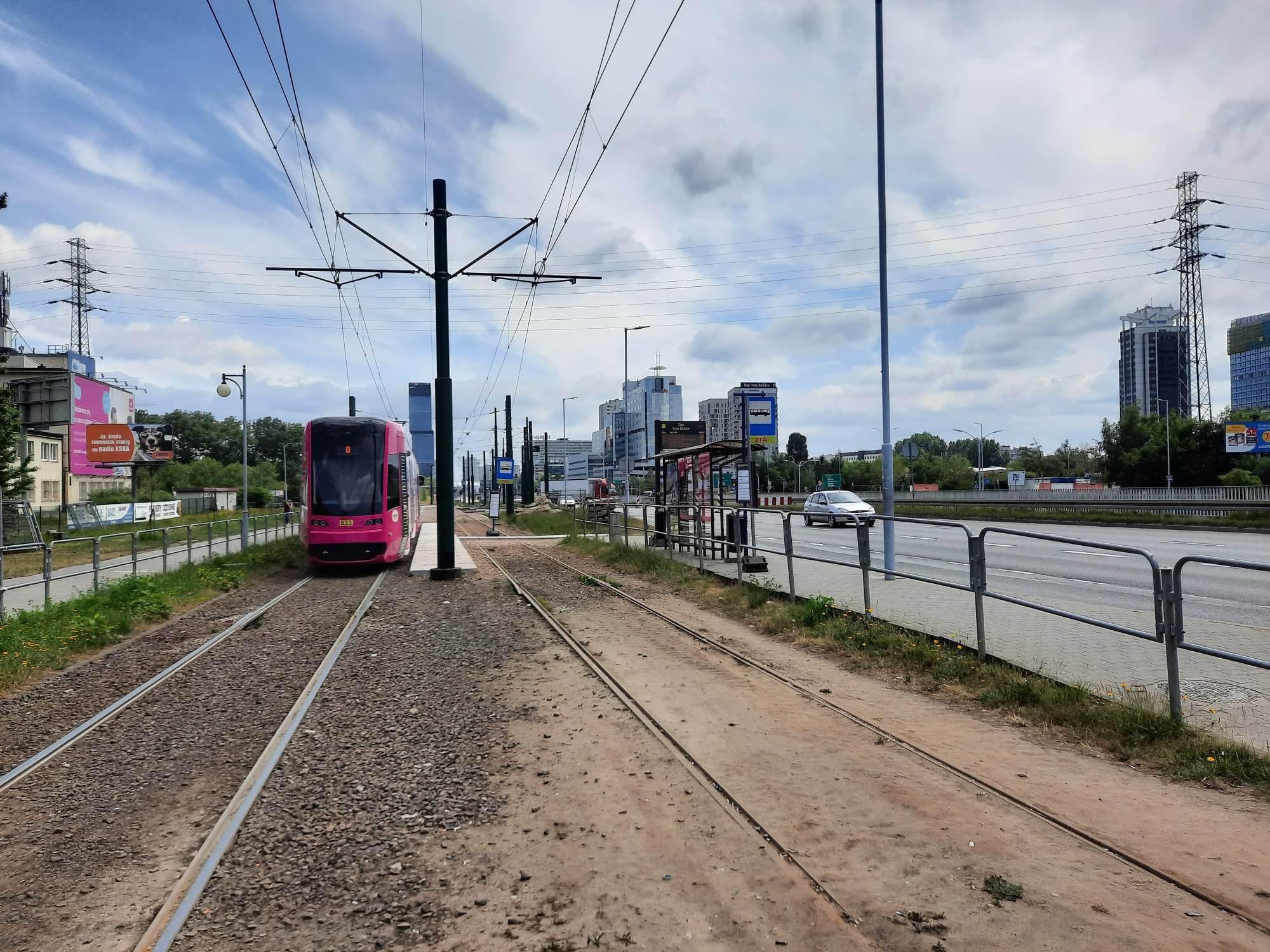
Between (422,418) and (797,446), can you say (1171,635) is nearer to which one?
(422,418)

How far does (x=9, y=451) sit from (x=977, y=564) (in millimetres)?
37279

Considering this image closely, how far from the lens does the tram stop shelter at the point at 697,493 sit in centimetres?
1584

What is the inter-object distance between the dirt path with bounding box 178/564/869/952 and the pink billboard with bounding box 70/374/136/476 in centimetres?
5255

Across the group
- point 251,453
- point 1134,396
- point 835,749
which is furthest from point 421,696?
point 251,453

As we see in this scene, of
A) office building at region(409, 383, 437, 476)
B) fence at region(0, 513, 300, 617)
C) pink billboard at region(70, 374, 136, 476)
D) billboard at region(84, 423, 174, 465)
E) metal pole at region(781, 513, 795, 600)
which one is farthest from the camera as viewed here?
office building at region(409, 383, 437, 476)

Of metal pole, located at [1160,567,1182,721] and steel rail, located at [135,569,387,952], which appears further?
metal pole, located at [1160,567,1182,721]

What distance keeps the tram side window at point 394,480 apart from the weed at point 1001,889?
15919 millimetres

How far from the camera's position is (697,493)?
1816cm

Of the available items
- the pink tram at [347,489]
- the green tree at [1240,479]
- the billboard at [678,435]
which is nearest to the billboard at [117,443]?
the billboard at [678,435]

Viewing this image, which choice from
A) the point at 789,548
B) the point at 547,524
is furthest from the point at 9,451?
the point at 789,548

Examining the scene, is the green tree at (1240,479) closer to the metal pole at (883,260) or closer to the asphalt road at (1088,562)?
the asphalt road at (1088,562)

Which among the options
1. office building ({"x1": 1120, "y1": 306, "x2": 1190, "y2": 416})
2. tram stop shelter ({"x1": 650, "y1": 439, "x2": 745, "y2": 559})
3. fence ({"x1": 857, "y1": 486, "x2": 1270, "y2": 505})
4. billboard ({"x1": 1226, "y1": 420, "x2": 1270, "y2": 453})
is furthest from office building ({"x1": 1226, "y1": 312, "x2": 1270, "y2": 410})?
tram stop shelter ({"x1": 650, "y1": 439, "x2": 745, "y2": 559})

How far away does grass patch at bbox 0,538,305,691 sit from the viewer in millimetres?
8594

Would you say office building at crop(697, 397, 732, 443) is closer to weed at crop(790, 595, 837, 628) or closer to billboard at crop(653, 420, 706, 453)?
billboard at crop(653, 420, 706, 453)
